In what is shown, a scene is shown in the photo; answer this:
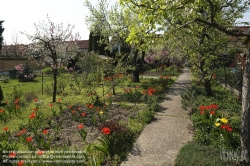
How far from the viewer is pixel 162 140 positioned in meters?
4.65

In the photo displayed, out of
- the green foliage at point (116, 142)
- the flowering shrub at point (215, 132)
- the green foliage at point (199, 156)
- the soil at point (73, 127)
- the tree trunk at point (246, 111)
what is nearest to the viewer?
the green foliage at point (199, 156)

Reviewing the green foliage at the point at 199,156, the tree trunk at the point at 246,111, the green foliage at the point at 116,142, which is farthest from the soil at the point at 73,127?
the tree trunk at the point at 246,111

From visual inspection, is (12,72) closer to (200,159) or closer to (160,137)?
(160,137)

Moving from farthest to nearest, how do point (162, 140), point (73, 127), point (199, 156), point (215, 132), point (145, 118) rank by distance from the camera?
point (145, 118)
point (73, 127)
point (162, 140)
point (215, 132)
point (199, 156)

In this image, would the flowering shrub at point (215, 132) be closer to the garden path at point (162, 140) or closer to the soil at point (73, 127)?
the garden path at point (162, 140)

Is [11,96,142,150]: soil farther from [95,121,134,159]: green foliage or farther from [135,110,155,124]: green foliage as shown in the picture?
[95,121,134,159]: green foliage

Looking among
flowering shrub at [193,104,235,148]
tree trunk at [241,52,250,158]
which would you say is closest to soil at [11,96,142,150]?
flowering shrub at [193,104,235,148]

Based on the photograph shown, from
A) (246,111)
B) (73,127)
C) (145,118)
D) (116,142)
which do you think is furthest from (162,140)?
(73,127)

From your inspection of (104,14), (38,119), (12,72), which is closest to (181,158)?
(38,119)

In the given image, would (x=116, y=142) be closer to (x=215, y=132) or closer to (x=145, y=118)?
(x=145, y=118)

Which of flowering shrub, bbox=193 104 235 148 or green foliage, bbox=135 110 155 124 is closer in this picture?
flowering shrub, bbox=193 104 235 148

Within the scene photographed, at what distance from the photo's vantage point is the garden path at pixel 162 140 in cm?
374

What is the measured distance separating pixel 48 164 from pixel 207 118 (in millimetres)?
4200

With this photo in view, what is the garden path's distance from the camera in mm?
3741
